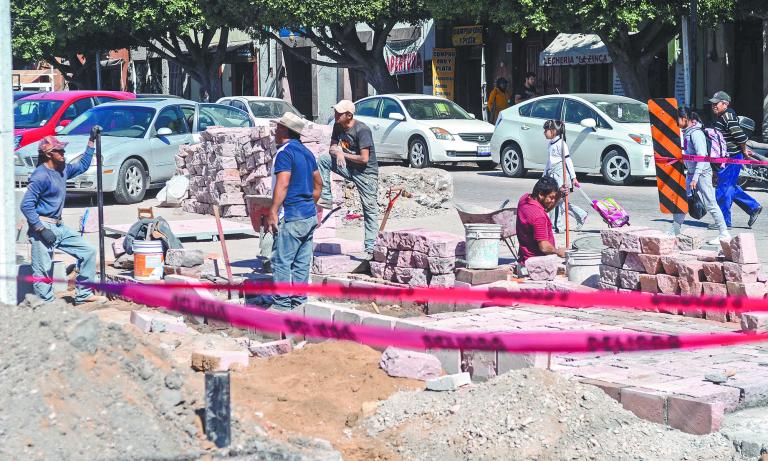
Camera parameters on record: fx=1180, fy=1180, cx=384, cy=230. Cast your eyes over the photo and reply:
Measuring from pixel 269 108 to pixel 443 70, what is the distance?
10786 mm

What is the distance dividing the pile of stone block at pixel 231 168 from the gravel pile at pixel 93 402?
10.5 m

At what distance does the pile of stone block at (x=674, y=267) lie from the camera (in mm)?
8898

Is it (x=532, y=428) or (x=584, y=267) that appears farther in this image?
(x=584, y=267)

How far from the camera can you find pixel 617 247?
384 inches

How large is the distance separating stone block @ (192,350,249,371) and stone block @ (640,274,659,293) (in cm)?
347

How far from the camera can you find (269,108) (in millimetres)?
26750

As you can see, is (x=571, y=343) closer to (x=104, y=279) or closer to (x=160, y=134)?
(x=104, y=279)

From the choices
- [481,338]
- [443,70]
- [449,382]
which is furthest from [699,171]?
[443,70]

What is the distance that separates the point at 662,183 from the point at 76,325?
9.22 metres

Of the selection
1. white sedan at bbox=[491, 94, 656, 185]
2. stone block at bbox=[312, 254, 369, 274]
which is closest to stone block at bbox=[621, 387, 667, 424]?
stone block at bbox=[312, 254, 369, 274]

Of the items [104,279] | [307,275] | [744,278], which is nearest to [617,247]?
[744,278]

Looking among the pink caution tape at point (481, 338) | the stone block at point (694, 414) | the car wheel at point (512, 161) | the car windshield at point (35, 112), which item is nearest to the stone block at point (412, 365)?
the pink caution tape at point (481, 338)

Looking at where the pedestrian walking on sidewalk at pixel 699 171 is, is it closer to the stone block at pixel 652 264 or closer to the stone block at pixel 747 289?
the stone block at pixel 652 264

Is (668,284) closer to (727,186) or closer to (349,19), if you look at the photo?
(727,186)
